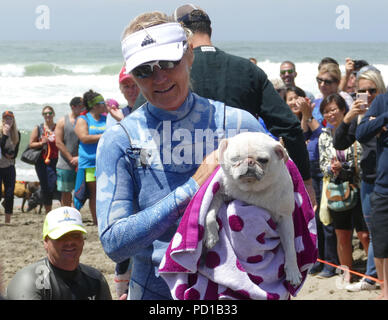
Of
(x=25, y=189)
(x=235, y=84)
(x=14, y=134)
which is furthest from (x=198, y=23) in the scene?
(x=25, y=189)

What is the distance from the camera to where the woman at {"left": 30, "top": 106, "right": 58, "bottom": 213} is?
10.8 m

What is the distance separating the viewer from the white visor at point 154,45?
6.86 ft

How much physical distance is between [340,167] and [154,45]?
176 inches

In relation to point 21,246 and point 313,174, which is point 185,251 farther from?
point 21,246

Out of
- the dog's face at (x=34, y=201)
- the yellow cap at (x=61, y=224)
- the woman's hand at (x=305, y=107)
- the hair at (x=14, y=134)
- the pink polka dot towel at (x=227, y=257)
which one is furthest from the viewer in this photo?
the dog's face at (x=34, y=201)

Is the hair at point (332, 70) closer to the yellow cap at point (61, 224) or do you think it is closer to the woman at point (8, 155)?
the yellow cap at point (61, 224)

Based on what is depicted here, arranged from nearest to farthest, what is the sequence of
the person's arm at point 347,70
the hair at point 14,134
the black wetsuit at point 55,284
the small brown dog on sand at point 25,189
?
the black wetsuit at point 55,284 → the person's arm at point 347,70 → the hair at point 14,134 → the small brown dog on sand at point 25,189

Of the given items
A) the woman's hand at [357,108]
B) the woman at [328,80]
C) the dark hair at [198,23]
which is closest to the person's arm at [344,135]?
the woman's hand at [357,108]

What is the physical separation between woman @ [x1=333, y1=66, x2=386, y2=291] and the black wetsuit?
287 cm

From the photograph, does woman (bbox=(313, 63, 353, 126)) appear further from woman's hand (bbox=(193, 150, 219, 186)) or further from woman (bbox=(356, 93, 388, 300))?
woman's hand (bbox=(193, 150, 219, 186))

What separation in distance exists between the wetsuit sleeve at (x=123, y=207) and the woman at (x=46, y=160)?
8.82 metres

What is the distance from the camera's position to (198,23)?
11.7ft

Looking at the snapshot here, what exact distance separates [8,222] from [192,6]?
787 centimetres

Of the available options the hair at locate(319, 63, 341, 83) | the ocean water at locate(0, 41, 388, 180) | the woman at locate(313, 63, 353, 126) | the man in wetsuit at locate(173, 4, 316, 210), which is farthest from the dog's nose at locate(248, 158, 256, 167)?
the ocean water at locate(0, 41, 388, 180)
